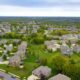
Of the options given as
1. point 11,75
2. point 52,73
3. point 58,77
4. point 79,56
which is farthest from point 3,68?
point 79,56

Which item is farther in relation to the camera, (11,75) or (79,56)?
(79,56)

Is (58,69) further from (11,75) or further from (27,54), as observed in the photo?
(27,54)

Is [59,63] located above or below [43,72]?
above

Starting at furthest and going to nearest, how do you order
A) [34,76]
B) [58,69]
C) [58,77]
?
[58,69] < [34,76] < [58,77]

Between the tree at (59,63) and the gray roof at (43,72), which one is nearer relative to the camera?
the gray roof at (43,72)

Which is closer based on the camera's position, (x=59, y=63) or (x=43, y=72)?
(x=43, y=72)

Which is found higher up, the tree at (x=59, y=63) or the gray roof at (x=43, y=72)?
the tree at (x=59, y=63)

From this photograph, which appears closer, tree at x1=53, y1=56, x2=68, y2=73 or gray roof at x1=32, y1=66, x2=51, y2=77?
gray roof at x1=32, y1=66, x2=51, y2=77

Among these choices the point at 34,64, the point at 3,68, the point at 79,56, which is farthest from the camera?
the point at 79,56

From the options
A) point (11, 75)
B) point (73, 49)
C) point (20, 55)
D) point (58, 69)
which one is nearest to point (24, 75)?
point (11, 75)

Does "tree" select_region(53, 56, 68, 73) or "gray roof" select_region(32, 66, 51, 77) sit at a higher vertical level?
"tree" select_region(53, 56, 68, 73)
